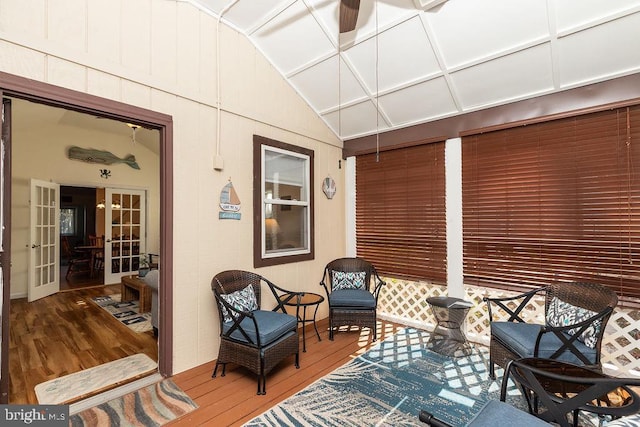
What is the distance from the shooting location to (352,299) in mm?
3375

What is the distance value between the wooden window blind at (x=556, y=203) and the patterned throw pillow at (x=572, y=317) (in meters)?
0.40

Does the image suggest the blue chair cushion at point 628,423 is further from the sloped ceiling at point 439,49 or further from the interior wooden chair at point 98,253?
the interior wooden chair at point 98,253

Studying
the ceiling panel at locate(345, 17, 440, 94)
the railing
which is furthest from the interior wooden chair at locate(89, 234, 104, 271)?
the ceiling panel at locate(345, 17, 440, 94)

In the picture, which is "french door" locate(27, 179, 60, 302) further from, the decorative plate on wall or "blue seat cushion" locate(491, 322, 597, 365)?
"blue seat cushion" locate(491, 322, 597, 365)

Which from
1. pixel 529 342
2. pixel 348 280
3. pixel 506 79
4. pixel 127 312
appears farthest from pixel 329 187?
pixel 127 312

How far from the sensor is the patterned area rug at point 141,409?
1994mm

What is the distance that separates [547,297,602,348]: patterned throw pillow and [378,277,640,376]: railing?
0.58 meters

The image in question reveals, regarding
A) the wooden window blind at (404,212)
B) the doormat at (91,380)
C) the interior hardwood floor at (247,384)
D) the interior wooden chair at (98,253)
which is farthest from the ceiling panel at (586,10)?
the interior wooden chair at (98,253)

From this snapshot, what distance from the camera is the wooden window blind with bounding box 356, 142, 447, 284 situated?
142 inches

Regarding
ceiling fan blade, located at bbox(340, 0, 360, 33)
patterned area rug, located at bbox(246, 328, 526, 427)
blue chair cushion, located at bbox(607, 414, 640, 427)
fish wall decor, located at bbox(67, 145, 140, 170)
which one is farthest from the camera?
fish wall decor, located at bbox(67, 145, 140, 170)

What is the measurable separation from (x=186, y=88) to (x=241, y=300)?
2035mm

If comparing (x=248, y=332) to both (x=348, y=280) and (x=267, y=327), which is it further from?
(x=348, y=280)

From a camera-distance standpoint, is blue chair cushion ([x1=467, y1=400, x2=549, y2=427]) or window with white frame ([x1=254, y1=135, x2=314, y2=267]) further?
window with white frame ([x1=254, y1=135, x2=314, y2=267])

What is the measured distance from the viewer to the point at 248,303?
2.81 metres
